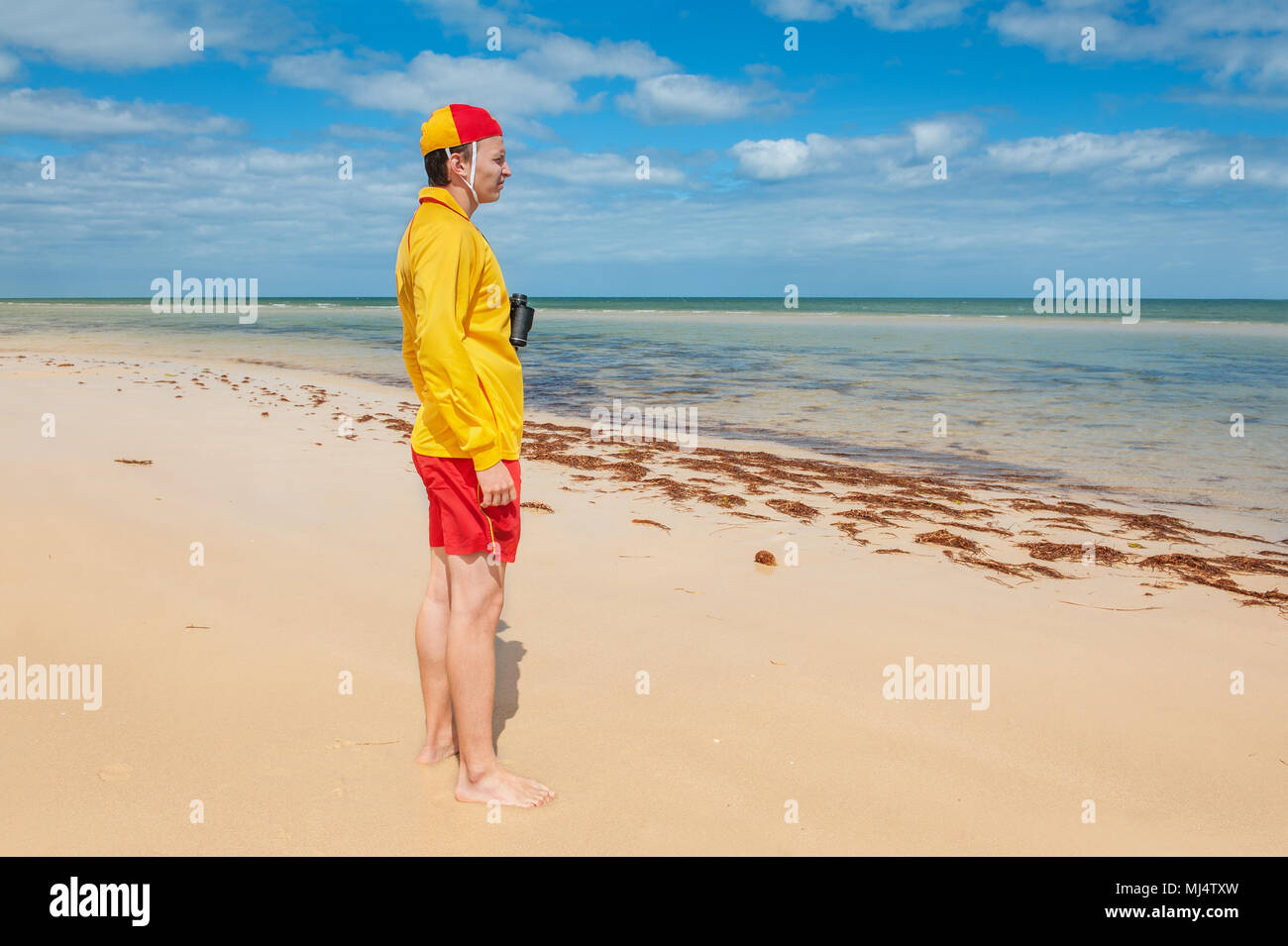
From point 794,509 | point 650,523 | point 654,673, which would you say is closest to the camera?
point 654,673

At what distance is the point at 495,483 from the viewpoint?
2389 mm

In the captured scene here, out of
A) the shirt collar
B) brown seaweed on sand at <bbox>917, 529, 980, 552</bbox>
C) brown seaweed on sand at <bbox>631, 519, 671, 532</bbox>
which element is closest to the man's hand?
the shirt collar

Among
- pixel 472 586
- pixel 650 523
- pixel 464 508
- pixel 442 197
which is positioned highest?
pixel 442 197

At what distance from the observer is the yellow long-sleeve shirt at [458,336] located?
2.29 metres

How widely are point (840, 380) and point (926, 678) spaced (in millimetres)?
Result: 14204

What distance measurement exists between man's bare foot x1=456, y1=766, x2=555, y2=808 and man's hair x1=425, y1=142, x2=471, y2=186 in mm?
1802

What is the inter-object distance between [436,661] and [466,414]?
96cm

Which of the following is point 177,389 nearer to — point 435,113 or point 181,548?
point 181,548

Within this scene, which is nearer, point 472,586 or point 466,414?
point 466,414

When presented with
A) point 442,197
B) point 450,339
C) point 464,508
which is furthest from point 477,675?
point 442,197

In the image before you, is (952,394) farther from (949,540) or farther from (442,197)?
(442,197)

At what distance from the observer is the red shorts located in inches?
98.5

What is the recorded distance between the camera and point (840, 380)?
1727 cm
